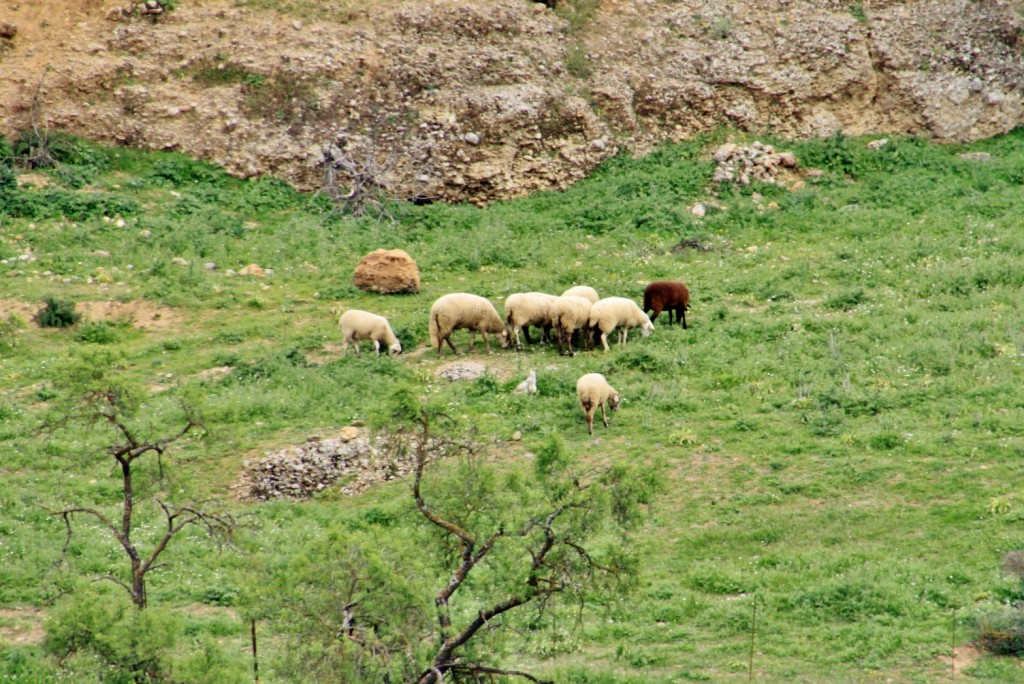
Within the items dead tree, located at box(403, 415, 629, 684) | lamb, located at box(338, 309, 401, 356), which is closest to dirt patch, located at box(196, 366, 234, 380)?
lamb, located at box(338, 309, 401, 356)

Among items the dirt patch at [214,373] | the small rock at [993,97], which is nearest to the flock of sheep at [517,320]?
the dirt patch at [214,373]

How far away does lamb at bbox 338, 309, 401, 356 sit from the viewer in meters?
24.0

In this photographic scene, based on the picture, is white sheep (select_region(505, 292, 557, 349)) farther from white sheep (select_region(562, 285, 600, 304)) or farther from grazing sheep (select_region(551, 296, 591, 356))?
white sheep (select_region(562, 285, 600, 304))

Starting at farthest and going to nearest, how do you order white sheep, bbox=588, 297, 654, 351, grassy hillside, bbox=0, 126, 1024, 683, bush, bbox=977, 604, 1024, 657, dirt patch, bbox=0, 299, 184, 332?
dirt patch, bbox=0, 299, 184, 332
white sheep, bbox=588, 297, 654, 351
grassy hillside, bbox=0, 126, 1024, 683
bush, bbox=977, 604, 1024, 657

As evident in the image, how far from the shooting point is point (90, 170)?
102 ft

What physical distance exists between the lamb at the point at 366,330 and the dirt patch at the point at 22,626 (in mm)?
8719

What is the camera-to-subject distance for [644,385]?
22531 millimetres

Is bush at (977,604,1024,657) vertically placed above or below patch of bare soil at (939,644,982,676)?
above

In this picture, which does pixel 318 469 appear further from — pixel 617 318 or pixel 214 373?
pixel 617 318

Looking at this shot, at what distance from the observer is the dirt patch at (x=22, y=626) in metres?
15.8

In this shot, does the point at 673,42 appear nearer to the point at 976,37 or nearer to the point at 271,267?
the point at 976,37

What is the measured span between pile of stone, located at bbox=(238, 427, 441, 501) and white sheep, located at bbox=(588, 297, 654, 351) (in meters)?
5.25

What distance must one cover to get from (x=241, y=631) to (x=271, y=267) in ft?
44.9

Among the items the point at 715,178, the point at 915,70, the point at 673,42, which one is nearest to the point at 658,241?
the point at 715,178
